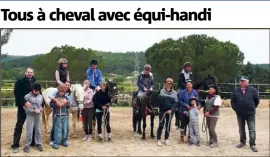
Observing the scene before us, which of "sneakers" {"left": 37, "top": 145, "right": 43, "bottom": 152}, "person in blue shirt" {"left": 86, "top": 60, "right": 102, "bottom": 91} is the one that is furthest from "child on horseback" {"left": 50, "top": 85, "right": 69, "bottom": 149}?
"person in blue shirt" {"left": 86, "top": 60, "right": 102, "bottom": 91}

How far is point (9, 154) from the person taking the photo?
7086 mm

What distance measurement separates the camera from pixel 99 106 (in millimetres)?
8469

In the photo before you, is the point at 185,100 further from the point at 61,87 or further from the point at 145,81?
the point at 61,87

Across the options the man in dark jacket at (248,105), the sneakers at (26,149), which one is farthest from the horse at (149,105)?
the sneakers at (26,149)

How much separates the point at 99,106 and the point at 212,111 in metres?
2.49

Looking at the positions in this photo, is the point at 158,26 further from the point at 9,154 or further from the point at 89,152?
the point at 9,154

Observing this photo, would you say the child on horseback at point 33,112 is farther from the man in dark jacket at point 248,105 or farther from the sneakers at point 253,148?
the sneakers at point 253,148

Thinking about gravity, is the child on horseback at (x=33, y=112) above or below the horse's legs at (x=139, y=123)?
above

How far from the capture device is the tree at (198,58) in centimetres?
1617

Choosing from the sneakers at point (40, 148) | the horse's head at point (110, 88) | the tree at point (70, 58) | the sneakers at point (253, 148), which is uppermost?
the tree at point (70, 58)

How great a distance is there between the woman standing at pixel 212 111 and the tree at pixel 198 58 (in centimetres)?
749

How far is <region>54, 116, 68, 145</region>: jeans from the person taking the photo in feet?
25.6

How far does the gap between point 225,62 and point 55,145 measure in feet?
34.8

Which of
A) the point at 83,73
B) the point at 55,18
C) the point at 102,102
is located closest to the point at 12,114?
the point at 83,73
